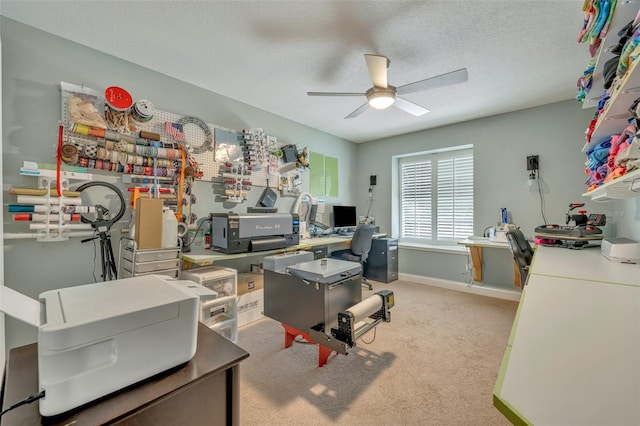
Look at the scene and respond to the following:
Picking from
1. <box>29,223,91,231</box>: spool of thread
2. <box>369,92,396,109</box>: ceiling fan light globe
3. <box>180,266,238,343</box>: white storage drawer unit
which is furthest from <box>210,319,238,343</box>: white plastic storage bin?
<box>369,92,396,109</box>: ceiling fan light globe

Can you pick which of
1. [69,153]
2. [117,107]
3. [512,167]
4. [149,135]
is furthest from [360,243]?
[69,153]

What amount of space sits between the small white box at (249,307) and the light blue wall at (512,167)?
8.81 ft

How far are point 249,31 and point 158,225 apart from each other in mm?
1656

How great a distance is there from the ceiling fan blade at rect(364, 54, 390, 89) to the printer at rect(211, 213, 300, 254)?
160 centimetres

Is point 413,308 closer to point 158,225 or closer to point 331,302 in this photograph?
point 331,302

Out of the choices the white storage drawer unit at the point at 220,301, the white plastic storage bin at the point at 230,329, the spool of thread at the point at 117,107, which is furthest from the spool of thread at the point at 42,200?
the white plastic storage bin at the point at 230,329

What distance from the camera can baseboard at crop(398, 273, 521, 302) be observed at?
3.42m

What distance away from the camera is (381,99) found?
2297mm

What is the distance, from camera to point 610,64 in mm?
1205

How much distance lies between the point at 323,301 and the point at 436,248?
9.72 feet

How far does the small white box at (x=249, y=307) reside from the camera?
271 cm

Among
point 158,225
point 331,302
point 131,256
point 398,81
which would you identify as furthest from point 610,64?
point 131,256

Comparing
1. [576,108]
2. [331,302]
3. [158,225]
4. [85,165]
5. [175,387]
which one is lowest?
[331,302]

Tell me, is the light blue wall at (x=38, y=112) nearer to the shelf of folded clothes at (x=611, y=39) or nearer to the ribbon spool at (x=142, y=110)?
the ribbon spool at (x=142, y=110)
